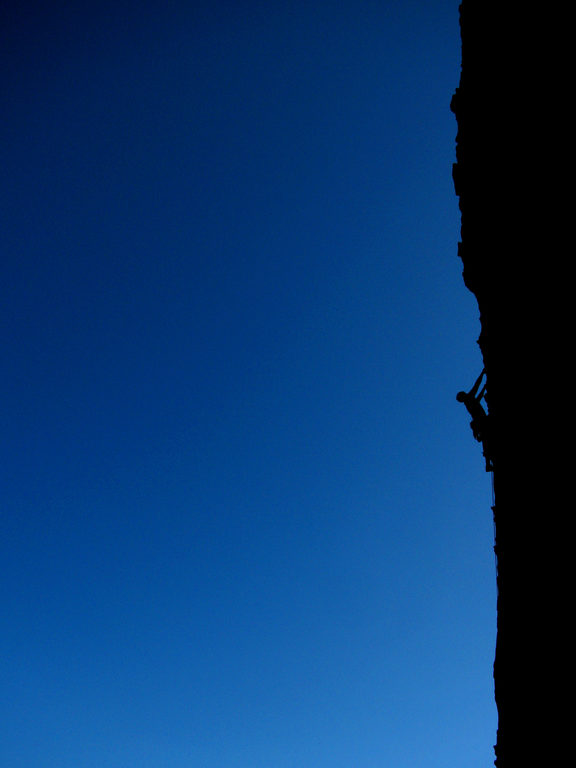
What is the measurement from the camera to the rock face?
6875mm

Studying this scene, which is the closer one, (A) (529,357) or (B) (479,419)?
(A) (529,357)

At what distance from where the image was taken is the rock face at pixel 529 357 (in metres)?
6.88

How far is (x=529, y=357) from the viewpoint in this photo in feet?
26.1

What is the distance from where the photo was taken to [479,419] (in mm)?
10836

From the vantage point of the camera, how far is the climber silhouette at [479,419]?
Result: 10.4 metres

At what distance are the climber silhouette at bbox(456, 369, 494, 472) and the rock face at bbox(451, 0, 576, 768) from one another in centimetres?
48

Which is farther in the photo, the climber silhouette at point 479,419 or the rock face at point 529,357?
the climber silhouette at point 479,419

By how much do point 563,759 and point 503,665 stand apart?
7.94ft

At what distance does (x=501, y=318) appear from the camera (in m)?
9.45

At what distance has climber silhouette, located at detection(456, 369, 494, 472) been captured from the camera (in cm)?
Result: 1041

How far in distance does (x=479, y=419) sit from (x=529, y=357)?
3.16 meters

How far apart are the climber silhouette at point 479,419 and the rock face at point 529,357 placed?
48 cm

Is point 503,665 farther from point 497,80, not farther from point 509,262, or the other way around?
point 497,80

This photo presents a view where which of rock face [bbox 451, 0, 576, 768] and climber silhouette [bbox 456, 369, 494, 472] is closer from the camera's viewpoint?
rock face [bbox 451, 0, 576, 768]
